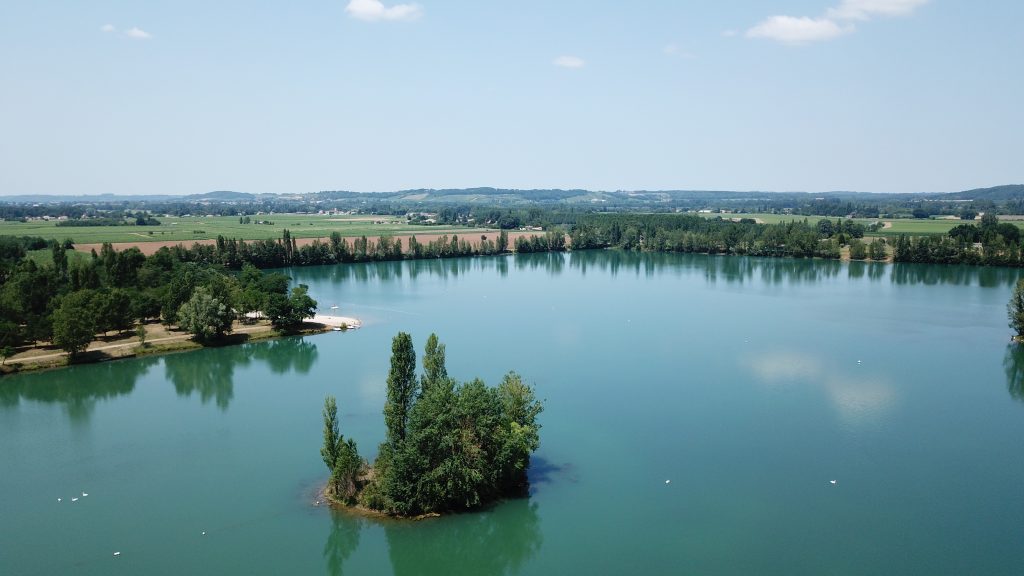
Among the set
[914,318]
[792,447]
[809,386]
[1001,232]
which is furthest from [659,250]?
[792,447]

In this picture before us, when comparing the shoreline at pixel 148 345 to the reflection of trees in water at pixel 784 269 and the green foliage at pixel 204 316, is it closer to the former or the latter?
the green foliage at pixel 204 316

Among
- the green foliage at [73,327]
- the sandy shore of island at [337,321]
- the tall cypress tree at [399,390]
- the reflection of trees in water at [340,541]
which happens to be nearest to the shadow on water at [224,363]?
the sandy shore of island at [337,321]

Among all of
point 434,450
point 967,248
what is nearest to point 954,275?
point 967,248

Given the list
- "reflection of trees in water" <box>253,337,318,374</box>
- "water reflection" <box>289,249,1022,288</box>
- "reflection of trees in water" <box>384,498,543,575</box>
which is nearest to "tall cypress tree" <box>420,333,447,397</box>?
"reflection of trees in water" <box>384,498,543,575</box>

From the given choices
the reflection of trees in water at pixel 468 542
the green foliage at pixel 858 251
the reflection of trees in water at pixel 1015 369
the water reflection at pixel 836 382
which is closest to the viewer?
the reflection of trees in water at pixel 468 542

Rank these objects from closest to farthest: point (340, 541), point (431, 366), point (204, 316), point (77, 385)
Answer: point (340, 541)
point (431, 366)
point (77, 385)
point (204, 316)

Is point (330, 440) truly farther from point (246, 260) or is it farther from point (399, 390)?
point (246, 260)
